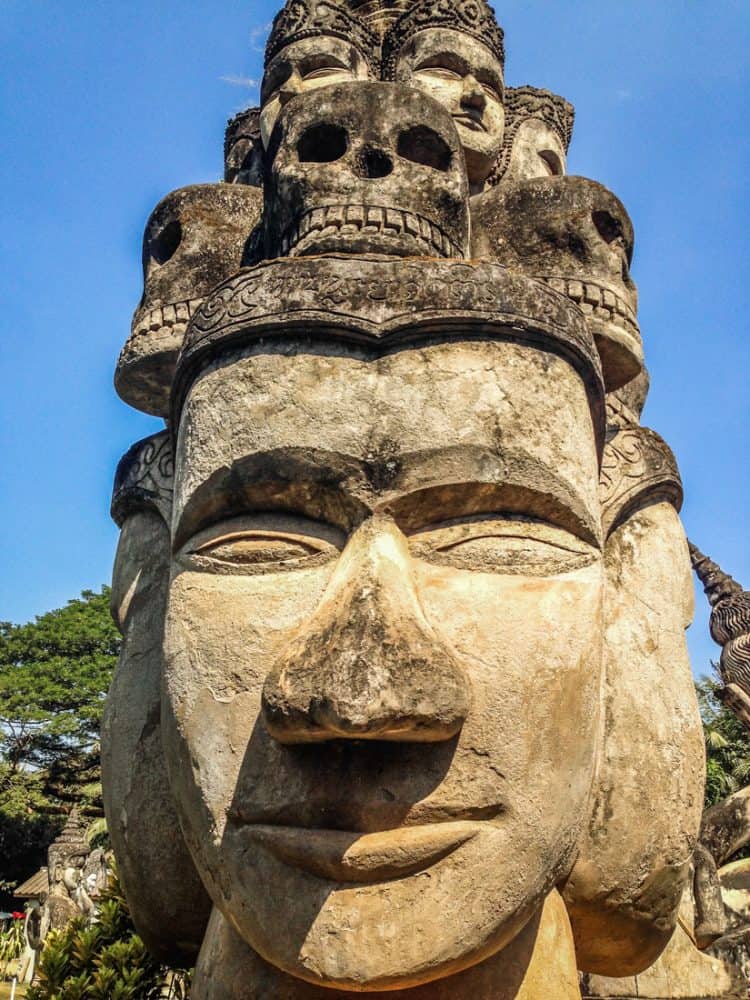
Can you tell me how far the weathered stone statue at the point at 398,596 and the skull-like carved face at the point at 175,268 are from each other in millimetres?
16

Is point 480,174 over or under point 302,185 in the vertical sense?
over

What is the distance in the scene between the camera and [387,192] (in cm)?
309

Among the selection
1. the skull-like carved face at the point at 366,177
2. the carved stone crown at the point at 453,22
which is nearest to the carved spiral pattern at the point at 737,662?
the carved stone crown at the point at 453,22

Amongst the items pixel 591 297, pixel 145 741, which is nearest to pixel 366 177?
pixel 591 297

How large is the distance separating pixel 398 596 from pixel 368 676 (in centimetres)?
27

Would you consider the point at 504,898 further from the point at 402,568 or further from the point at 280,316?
the point at 280,316

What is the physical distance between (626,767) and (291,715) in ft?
3.74

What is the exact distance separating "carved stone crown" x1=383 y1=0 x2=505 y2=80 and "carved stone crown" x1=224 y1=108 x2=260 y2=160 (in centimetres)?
76

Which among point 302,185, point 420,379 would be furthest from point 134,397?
point 420,379

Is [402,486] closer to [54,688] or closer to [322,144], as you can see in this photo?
[322,144]

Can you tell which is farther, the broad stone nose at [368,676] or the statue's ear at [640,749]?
the statue's ear at [640,749]

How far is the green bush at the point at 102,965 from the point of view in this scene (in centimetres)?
632

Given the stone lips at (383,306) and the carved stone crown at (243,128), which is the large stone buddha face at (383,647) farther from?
the carved stone crown at (243,128)

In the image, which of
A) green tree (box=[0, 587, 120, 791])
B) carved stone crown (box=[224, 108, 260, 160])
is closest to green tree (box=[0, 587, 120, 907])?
green tree (box=[0, 587, 120, 791])
